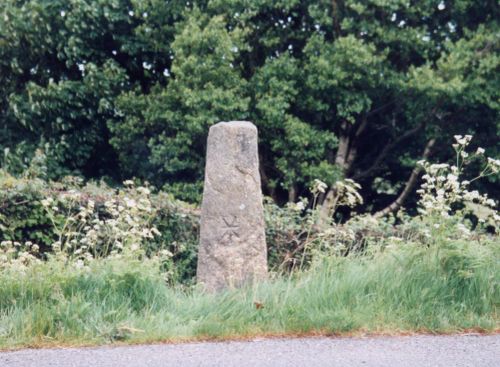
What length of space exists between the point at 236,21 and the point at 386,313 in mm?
12860

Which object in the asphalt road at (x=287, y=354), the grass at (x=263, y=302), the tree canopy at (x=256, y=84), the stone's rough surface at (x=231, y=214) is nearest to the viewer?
the asphalt road at (x=287, y=354)

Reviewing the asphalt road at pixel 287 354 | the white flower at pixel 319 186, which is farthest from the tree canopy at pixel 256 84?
the asphalt road at pixel 287 354

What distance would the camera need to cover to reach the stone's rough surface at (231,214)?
856cm

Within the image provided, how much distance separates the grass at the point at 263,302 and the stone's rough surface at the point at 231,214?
116 centimetres

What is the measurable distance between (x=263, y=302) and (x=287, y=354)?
105 centimetres

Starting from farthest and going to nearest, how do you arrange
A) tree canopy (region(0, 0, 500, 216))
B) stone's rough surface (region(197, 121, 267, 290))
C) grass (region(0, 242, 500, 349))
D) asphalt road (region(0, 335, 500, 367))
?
1. tree canopy (region(0, 0, 500, 216))
2. stone's rough surface (region(197, 121, 267, 290))
3. grass (region(0, 242, 500, 349))
4. asphalt road (region(0, 335, 500, 367))

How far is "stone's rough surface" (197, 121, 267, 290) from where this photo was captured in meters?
8.56

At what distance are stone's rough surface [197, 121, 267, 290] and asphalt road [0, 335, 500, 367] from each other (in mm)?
2432

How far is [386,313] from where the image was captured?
6.72 meters

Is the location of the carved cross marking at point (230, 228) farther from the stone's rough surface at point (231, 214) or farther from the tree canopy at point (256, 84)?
the tree canopy at point (256, 84)

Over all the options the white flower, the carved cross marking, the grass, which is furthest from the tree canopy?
the grass

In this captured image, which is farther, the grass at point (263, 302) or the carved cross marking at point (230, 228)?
the carved cross marking at point (230, 228)

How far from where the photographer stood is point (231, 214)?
8664 millimetres

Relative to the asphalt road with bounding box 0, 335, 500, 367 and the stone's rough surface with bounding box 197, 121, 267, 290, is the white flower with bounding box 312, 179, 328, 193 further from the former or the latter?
the asphalt road with bounding box 0, 335, 500, 367
